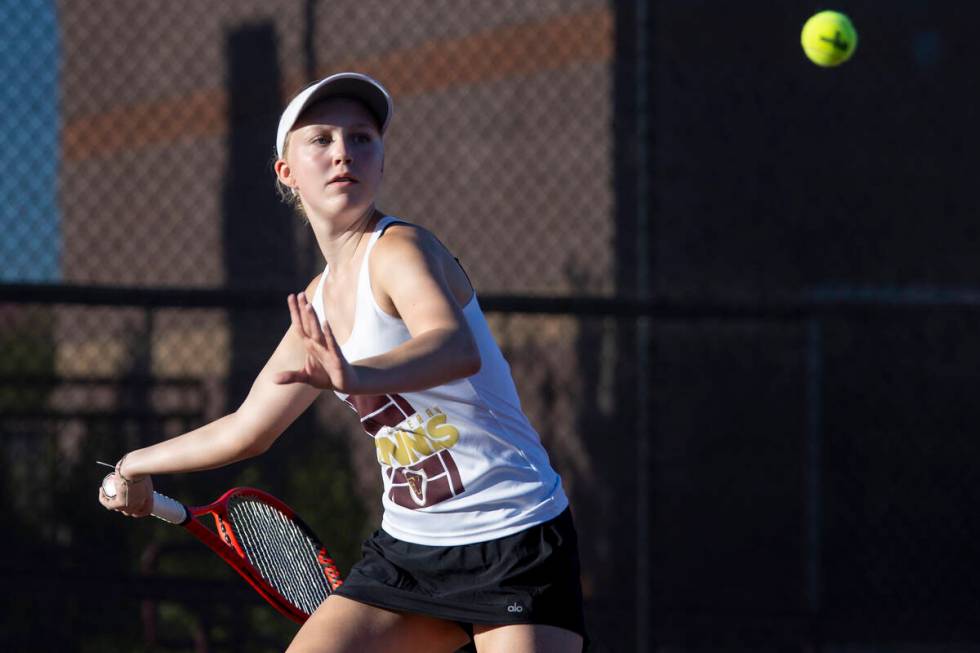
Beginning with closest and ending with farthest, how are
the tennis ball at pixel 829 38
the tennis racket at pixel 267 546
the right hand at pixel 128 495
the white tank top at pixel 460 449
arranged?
1. the white tank top at pixel 460 449
2. the right hand at pixel 128 495
3. the tennis racket at pixel 267 546
4. the tennis ball at pixel 829 38

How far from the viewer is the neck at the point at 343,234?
299 centimetres

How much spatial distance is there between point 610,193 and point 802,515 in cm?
207

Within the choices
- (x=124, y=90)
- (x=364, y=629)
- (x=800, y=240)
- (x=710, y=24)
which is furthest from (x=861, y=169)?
(x=364, y=629)

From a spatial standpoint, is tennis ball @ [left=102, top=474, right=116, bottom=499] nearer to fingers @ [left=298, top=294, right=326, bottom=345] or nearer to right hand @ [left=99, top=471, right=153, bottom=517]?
right hand @ [left=99, top=471, right=153, bottom=517]

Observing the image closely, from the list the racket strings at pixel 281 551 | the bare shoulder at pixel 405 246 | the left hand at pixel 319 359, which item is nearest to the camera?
the left hand at pixel 319 359

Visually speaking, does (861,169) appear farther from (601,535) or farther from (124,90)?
(124,90)

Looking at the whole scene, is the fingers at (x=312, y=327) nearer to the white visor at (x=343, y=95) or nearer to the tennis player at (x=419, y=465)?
the tennis player at (x=419, y=465)

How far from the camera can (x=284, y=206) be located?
9.17 m

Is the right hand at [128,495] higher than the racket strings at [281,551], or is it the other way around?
the right hand at [128,495]

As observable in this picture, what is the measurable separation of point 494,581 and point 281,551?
842mm

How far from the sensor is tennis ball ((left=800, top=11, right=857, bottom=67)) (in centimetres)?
506

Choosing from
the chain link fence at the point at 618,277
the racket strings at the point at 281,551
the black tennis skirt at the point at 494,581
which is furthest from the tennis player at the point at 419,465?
the chain link fence at the point at 618,277

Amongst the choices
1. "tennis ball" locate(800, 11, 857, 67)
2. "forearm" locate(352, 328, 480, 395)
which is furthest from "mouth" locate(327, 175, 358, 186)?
"tennis ball" locate(800, 11, 857, 67)

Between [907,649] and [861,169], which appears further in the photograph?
[861,169]
